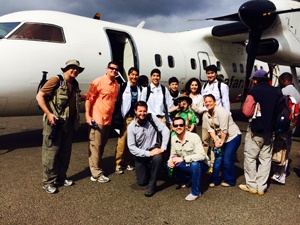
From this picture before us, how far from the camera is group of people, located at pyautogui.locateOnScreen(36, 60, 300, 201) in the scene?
3.95 m

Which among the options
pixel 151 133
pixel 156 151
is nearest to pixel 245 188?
pixel 156 151

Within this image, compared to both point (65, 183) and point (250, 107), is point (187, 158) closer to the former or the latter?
point (250, 107)

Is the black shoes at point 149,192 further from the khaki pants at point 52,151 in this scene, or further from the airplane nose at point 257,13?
the airplane nose at point 257,13

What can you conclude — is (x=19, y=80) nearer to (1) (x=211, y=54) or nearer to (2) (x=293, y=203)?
(2) (x=293, y=203)

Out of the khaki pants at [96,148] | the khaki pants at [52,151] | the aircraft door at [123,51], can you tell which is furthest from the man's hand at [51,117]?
the aircraft door at [123,51]

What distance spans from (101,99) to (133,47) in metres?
3.39

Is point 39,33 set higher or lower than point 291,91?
higher

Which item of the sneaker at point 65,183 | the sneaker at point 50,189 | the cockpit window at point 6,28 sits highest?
the cockpit window at point 6,28

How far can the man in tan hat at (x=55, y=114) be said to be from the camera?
3.86 m

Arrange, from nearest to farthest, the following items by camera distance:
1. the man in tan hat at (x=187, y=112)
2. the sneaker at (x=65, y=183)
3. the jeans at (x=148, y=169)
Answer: the jeans at (x=148, y=169), the sneaker at (x=65, y=183), the man in tan hat at (x=187, y=112)

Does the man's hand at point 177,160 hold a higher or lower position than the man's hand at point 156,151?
lower

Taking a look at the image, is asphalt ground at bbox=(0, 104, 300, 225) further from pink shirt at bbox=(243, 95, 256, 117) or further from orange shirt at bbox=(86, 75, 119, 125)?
pink shirt at bbox=(243, 95, 256, 117)

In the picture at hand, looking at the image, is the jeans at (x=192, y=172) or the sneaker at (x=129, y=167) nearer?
the jeans at (x=192, y=172)

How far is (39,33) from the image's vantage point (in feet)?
19.7
